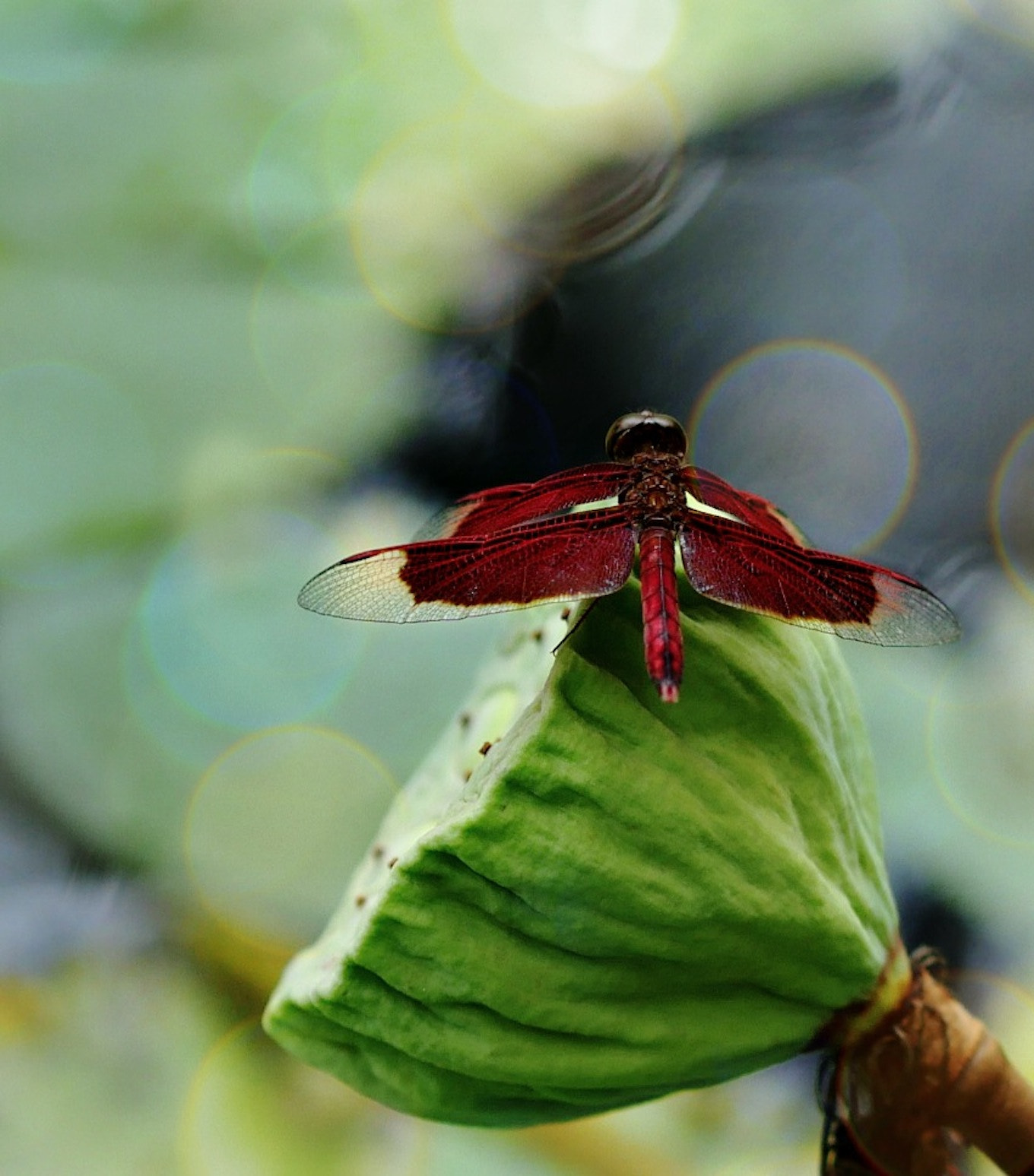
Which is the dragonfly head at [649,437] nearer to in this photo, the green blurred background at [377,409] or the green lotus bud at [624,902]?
the green lotus bud at [624,902]

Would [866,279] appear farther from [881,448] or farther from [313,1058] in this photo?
[313,1058]

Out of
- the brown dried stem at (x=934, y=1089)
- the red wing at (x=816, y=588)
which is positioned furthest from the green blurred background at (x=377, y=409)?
the red wing at (x=816, y=588)

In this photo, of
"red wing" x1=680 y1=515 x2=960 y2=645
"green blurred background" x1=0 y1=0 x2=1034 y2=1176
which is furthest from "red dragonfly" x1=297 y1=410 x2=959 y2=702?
"green blurred background" x1=0 y1=0 x2=1034 y2=1176

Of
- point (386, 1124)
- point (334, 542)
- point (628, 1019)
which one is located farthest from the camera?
point (334, 542)

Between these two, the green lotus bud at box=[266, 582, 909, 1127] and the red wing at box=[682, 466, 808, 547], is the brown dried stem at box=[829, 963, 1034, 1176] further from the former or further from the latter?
the red wing at box=[682, 466, 808, 547]

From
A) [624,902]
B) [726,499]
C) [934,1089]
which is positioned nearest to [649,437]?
[726,499]

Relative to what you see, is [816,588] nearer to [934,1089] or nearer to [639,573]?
[639,573]

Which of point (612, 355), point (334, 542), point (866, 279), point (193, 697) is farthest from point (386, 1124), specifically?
point (866, 279)
